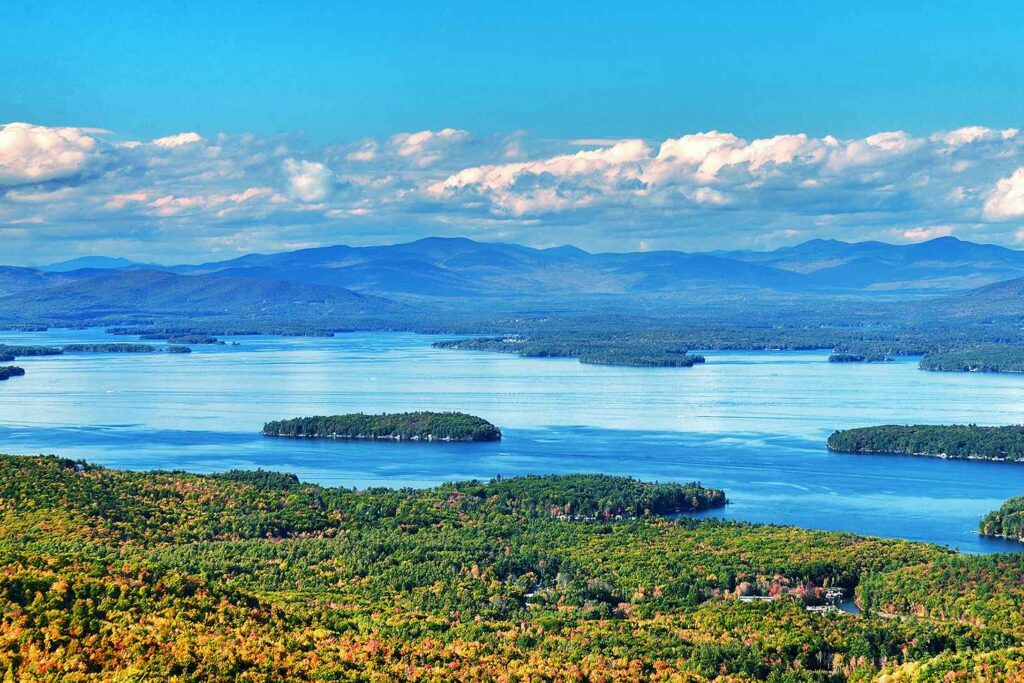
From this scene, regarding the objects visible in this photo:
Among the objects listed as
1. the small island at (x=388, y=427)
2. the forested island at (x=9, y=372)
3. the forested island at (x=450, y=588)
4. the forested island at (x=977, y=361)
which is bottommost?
the forested island at (x=450, y=588)

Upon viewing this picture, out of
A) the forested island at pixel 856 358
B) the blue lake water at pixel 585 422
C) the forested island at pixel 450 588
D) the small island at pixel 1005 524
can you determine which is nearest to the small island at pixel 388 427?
the blue lake water at pixel 585 422

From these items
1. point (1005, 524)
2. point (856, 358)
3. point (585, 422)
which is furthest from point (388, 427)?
point (856, 358)

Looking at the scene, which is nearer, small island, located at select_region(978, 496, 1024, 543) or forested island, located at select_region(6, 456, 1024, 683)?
forested island, located at select_region(6, 456, 1024, 683)

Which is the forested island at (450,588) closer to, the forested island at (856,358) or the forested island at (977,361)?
the forested island at (977,361)

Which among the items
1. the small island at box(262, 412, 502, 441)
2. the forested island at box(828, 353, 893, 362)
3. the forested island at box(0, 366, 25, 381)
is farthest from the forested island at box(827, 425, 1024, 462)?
the forested island at box(0, 366, 25, 381)

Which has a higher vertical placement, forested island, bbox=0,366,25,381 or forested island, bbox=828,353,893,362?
forested island, bbox=828,353,893,362

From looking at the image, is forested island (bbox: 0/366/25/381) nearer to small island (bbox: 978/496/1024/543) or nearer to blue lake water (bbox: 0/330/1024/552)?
blue lake water (bbox: 0/330/1024/552)

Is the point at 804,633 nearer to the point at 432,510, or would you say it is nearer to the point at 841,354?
the point at 432,510
